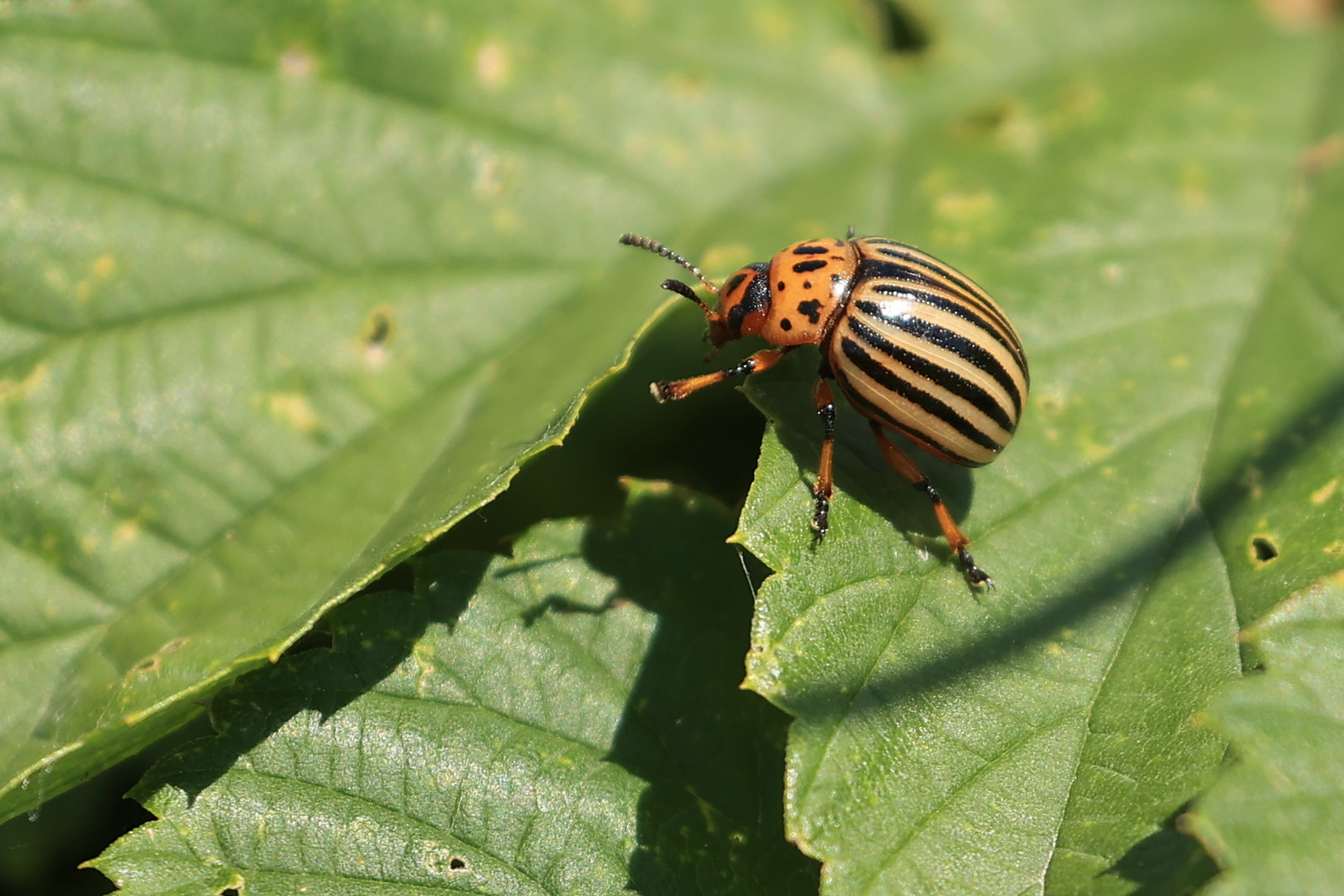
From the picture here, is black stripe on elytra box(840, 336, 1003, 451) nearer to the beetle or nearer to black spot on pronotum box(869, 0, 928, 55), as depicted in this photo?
the beetle

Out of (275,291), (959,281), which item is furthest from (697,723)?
(275,291)

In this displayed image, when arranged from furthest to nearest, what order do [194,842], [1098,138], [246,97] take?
[1098,138] < [246,97] < [194,842]

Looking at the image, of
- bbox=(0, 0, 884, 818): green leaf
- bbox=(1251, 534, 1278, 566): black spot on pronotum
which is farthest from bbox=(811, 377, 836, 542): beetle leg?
bbox=(1251, 534, 1278, 566): black spot on pronotum

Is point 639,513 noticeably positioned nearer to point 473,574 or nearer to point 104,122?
point 473,574

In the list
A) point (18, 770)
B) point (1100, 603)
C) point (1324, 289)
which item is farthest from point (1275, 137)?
point (18, 770)

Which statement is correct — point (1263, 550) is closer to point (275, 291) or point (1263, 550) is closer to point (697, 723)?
point (697, 723)
